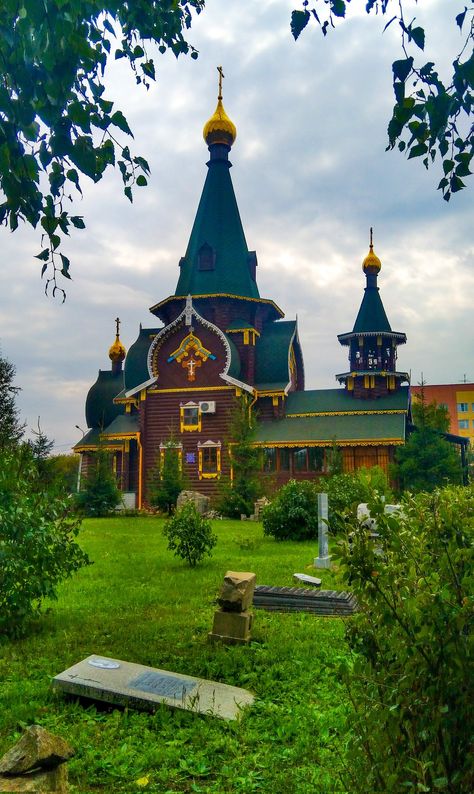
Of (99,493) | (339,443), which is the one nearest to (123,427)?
(99,493)

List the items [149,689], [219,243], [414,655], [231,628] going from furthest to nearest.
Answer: [219,243] → [231,628] → [149,689] → [414,655]

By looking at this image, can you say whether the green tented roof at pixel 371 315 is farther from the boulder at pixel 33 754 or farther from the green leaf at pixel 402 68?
the boulder at pixel 33 754

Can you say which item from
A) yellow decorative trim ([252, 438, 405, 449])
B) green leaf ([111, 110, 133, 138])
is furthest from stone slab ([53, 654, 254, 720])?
yellow decorative trim ([252, 438, 405, 449])

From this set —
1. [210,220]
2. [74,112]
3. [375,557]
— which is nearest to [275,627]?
[375,557]

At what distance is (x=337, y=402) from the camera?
96.4 feet

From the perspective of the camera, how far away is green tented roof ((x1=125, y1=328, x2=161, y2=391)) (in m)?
32.3

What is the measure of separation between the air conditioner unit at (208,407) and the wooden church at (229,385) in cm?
5

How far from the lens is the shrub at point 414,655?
2.17 metres

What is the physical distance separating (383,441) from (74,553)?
67.6 feet

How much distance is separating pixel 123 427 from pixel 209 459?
17.8 ft

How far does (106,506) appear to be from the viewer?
25.9m

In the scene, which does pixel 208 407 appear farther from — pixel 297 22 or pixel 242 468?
pixel 297 22

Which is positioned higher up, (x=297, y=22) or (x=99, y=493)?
(x=297, y=22)

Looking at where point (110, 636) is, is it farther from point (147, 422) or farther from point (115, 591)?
point (147, 422)
